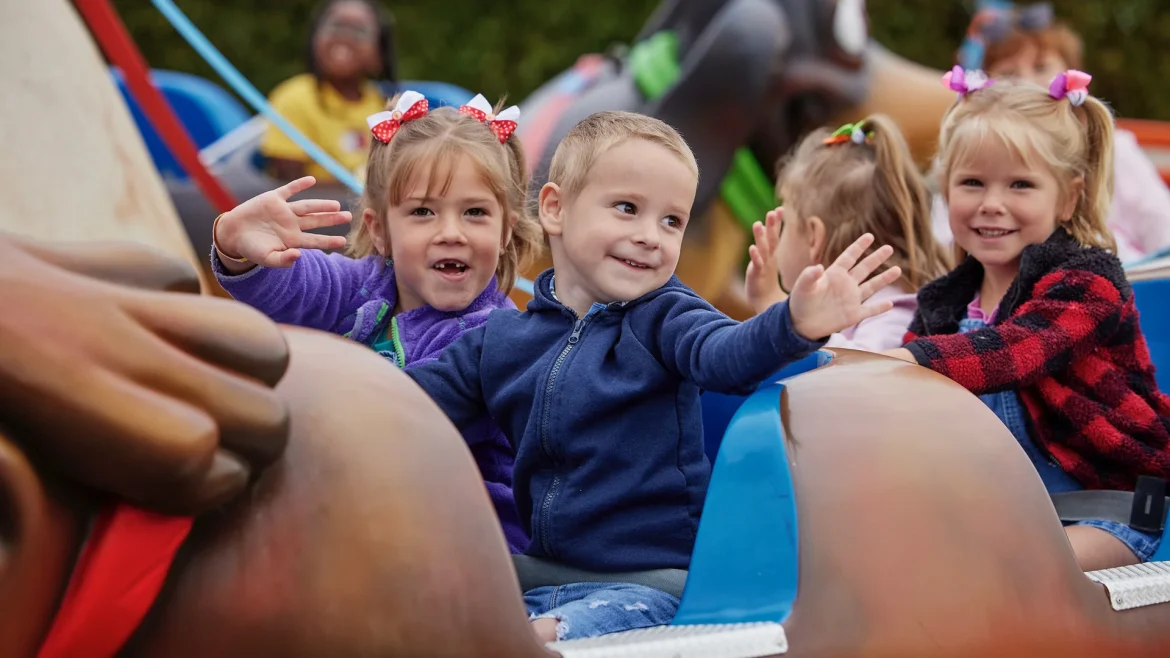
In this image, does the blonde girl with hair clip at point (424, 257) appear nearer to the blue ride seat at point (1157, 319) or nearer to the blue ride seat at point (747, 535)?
the blue ride seat at point (747, 535)

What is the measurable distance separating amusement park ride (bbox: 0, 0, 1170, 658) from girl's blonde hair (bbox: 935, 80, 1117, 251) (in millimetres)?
→ 575

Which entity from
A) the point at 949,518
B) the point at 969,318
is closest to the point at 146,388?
the point at 949,518

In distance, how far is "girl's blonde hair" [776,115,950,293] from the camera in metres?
2.30

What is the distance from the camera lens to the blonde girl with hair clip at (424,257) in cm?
167

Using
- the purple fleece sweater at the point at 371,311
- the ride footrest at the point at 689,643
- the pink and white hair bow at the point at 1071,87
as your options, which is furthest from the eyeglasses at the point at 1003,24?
the ride footrest at the point at 689,643

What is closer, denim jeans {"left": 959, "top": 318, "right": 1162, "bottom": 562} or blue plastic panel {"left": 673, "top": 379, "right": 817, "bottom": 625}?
blue plastic panel {"left": 673, "top": 379, "right": 817, "bottom": 625}

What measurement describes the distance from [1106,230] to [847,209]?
0.44 m

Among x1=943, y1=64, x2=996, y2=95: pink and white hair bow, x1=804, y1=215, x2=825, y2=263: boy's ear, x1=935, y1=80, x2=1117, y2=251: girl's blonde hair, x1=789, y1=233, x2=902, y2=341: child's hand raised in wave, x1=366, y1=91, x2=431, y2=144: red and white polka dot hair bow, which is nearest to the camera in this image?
x1=789, y1=233, x2=902, y2=341: child's hand raised in wave

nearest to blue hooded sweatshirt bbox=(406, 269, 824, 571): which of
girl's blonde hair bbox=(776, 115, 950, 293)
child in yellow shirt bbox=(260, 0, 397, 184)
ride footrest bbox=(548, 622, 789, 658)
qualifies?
ride footrest bbox=(548, 622, 789, 658)

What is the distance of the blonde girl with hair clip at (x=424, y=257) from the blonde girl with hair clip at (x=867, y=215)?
0.59 meters

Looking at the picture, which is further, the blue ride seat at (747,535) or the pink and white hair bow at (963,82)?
the pink and white hair bow at (963,82)

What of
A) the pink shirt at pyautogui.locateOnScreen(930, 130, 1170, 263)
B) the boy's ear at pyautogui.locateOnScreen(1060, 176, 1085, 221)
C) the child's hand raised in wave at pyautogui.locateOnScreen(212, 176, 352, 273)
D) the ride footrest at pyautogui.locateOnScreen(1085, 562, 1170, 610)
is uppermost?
the boy's ear at pyautogui.locateOnScreen(1060, 176, 1085, 221)

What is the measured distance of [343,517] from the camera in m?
1.00

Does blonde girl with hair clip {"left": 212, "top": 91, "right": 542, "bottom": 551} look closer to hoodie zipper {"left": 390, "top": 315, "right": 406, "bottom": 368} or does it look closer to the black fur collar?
hoodie zipper {"left": 390, "top": 315, "right": 406, "bottom": 368}
